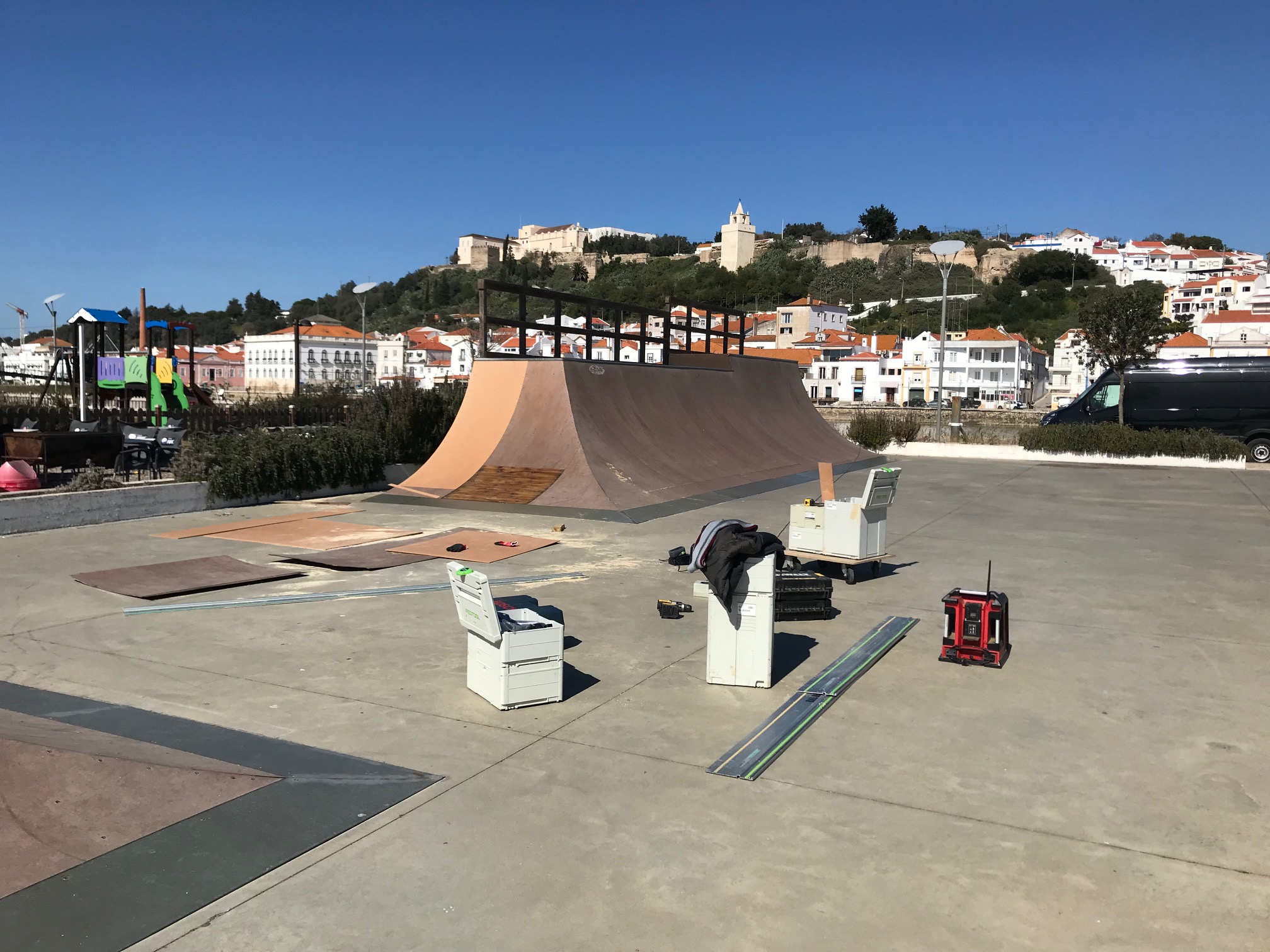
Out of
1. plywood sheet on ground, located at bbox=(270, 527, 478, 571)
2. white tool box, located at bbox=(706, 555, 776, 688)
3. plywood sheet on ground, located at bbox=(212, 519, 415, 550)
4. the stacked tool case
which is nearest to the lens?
white tool box, located at bbox=(706, 555, 776, 688)

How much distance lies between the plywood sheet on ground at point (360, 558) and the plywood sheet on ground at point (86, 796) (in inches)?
185

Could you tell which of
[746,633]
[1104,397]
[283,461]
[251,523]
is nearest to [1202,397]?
[1104,397]

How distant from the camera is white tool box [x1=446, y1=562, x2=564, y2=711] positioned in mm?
5051

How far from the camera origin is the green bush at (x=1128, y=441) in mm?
24188

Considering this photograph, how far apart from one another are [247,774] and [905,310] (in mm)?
121216

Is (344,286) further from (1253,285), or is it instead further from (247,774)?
(247,774)

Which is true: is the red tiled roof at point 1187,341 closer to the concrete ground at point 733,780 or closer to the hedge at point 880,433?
the hedge at point 880,433

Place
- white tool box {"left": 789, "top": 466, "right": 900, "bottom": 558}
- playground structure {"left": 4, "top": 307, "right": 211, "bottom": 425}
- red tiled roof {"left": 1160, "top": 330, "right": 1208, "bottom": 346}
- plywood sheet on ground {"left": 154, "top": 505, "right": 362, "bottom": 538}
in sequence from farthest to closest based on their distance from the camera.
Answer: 1. red tiled roof {"left": 1160, "top": 330, "right": 1208, "bottom": 346}
2. playground structure {"left": 4, "top": 307, "right": 211, "bottom": 425}
3. plywood sheet on ground {"left": 154, "top": 505, "right": 362, "bottom": 538}
4. white tool box {"left": 789, "top": 466, "right": 900, "bottom": 558}

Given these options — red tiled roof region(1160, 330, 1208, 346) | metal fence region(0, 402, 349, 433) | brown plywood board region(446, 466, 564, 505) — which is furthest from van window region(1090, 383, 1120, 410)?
red tiled roof region(1160, 330, 1208, 346)

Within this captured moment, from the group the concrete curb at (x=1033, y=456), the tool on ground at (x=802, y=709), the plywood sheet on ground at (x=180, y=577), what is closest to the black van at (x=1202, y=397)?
the concrete curb at (x=1033, y=456)

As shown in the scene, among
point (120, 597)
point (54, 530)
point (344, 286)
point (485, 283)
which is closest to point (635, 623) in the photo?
point (120, 597)

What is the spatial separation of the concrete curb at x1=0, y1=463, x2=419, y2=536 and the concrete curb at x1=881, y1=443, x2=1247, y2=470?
19626mm

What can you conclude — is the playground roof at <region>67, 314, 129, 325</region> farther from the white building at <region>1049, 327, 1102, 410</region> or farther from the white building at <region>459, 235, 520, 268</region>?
the white building at <region>459, 235, 520, 268</region>

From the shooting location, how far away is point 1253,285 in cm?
10806
